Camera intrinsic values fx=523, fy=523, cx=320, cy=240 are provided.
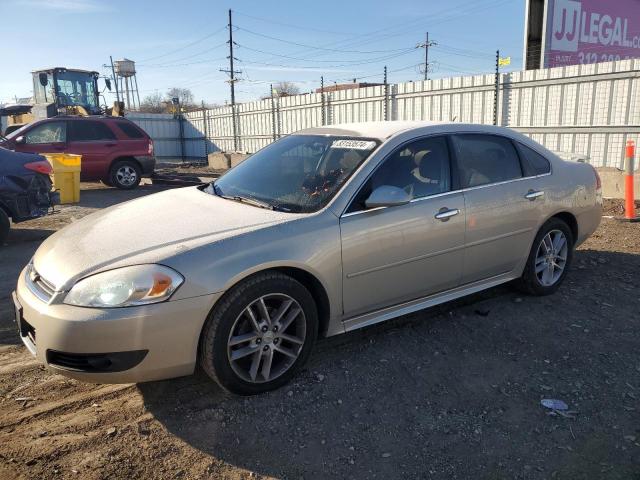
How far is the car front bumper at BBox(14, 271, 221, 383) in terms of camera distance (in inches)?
106

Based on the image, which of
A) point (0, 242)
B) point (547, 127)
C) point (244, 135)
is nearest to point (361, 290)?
point (0, 242)

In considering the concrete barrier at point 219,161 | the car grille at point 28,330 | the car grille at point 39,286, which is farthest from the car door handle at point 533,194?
the concrete barrier at point 219,161

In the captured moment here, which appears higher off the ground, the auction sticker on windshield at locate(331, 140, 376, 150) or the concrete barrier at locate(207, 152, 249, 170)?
the auction sticker on windshield at locate(331, 140, 376, 150)

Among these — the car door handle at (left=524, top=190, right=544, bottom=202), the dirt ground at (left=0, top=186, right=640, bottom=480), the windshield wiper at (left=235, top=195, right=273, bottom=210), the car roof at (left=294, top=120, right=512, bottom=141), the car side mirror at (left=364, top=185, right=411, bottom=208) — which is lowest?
the dirt ground at (left=0, top=186, right=640, bottom=480)

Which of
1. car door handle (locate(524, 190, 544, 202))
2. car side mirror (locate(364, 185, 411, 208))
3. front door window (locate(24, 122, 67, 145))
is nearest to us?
car side mirror (locate(364, 185, 411, 208))

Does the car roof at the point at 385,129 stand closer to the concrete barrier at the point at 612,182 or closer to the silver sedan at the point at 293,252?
the silver sedan at the point at 293,252

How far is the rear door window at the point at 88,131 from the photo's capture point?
12.6m

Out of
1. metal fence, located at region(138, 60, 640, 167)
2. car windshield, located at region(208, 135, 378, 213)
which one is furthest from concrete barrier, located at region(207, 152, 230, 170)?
car windshield, located at region(208, 135, 378, 213)

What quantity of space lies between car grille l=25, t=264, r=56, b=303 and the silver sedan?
0.05 ft

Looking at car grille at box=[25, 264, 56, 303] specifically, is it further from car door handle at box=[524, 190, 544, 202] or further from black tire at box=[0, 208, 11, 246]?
black tire at box=[0, 208, 11, 246]

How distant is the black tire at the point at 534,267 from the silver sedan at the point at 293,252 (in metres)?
0.02

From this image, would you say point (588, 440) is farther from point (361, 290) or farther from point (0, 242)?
point (0, 242)

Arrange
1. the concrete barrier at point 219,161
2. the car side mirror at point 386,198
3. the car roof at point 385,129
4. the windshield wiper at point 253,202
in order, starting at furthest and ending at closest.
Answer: the concrete barrier at point 219,161, the car roof at point 385,129, the windshield wiper at point 253,202, the car side mirror at point 386,198

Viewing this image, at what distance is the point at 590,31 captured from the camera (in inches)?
585
